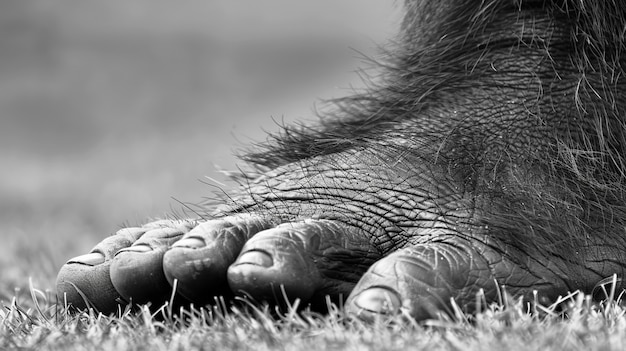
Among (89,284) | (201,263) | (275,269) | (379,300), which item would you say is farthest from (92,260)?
(379,300)

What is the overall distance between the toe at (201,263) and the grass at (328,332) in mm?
35

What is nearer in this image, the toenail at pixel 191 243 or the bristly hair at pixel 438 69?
the toenail at pixel 191 243

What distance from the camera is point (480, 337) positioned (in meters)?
1.20

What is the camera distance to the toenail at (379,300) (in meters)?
1.37

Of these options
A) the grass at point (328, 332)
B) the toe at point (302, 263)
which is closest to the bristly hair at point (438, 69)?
the toe at point (302, 263)

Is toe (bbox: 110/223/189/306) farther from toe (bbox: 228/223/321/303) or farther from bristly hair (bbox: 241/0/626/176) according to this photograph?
bristly hair (bbox: 241/0/626/176)

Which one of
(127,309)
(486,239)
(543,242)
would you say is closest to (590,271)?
(543,242)

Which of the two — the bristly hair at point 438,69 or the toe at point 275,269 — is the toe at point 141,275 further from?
the bristly hair at point 438,69

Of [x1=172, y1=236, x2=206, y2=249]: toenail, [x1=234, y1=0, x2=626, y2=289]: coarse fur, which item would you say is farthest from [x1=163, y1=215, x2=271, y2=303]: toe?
[x1=234, y1=0, x2=626, y2=289]: coarse fur

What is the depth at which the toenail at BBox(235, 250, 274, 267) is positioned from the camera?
1461mm

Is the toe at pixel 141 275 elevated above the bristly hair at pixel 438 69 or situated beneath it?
situated beneath

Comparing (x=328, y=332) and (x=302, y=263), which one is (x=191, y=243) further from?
(x=328, y=332)

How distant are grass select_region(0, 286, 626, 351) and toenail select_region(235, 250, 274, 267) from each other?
69mm

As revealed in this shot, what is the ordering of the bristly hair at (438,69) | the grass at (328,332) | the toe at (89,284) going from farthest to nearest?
the bristly hair at (438,69)
the toe at (89,284)
the grass at (328,332)
